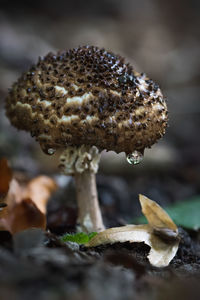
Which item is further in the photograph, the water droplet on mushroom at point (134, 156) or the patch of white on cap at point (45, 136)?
the water droplet on mushroom at point (134, 156)

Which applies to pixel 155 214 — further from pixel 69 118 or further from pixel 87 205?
pixel 87 205

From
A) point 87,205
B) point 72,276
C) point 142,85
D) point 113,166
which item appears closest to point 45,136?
point 142,85

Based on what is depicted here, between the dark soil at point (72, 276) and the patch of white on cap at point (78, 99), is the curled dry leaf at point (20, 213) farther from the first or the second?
the patch of white on cap at point (78, 99)

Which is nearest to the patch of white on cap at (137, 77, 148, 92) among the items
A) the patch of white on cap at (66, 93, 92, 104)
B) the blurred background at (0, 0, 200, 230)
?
the patch of white on cap at (66, 93, 92, 104)

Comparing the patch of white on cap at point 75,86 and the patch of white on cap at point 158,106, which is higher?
the patch of white on cap at point 75,86

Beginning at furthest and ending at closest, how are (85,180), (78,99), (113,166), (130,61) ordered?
(130,61) < (113,166) < (85,180) < (78,99)

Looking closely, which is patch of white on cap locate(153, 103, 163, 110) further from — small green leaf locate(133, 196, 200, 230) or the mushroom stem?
small green leaf locate(133, 196, 200, 230)

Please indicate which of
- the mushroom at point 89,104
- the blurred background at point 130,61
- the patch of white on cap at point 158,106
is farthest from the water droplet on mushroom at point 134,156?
the blurred background at point 130,61

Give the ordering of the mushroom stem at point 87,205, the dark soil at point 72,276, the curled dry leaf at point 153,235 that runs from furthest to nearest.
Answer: the mushroom stem at point 87,205
the curled dry leaf at point 153,235
the dark soil at point 72,276
